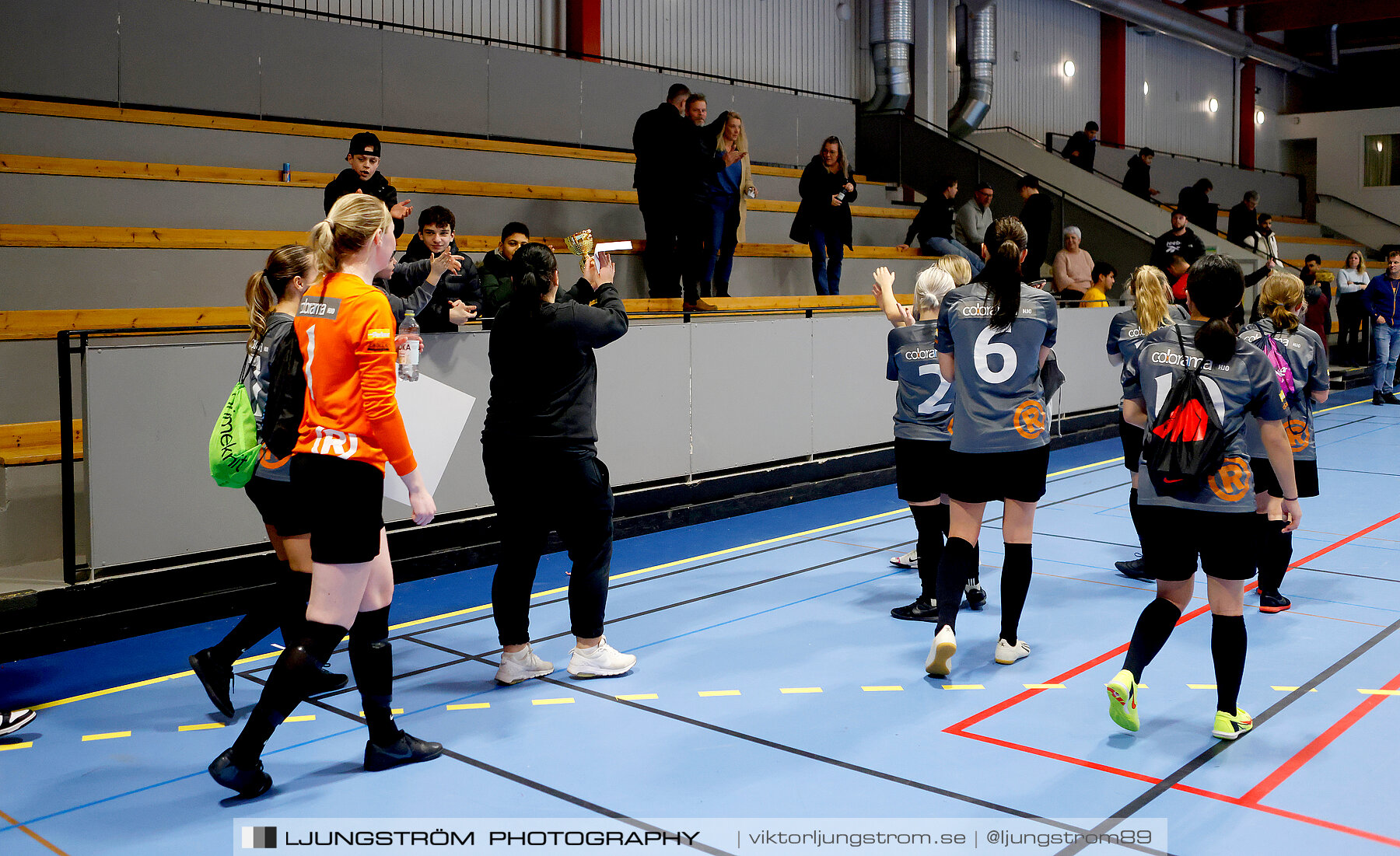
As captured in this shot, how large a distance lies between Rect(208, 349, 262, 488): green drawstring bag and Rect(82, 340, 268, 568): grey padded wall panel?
1389mm

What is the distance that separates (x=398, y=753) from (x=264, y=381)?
139cm

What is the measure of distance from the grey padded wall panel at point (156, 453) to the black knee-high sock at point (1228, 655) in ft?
14.4

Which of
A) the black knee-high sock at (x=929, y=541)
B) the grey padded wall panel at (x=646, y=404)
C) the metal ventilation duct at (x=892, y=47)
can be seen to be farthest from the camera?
the metal ventilation duct at (x=892, y=47)

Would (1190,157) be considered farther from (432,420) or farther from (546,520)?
(546,520)

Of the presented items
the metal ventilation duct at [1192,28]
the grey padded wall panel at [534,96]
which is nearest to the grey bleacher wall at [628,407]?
the grey padded wall panel at [534,96]

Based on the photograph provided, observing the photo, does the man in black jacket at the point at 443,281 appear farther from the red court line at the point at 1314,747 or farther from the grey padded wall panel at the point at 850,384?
the red court line at the point at 1314,747

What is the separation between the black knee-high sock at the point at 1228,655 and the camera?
376 cm

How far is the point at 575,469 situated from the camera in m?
4.45

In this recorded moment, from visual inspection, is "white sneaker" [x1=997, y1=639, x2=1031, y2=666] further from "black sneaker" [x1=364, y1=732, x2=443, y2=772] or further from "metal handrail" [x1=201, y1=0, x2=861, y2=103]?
"metal handrail" [x1=201, y1=0, x2=861, y2=103]

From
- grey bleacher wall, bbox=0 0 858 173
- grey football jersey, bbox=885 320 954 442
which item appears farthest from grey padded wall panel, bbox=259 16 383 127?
grey football jersey, bbox=885 320 954 442

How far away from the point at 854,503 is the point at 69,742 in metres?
5.83

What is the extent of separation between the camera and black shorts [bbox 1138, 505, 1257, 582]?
11.9ft

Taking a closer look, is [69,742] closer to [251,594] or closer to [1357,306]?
[251,594]

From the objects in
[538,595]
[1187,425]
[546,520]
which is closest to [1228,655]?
[1187,425]
